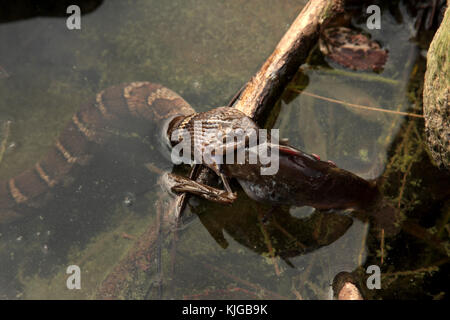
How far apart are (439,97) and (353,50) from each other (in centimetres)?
102

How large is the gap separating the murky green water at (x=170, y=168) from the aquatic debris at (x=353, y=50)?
0.08 metres

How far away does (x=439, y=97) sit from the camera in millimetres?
2188

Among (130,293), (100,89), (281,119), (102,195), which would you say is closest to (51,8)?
(100,89)

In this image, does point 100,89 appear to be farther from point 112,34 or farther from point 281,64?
point 281,64

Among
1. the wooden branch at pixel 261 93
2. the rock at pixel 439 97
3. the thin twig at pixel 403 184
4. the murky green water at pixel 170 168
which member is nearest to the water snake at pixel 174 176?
the murky green water at pixel 170 168

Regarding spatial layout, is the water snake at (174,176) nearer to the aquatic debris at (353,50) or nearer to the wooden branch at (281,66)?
the wooden branch at (281,66)

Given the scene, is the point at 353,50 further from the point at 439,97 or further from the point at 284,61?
the point at 439,97

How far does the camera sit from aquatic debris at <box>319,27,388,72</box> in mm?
3027

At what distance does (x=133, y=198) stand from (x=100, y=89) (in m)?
1.02

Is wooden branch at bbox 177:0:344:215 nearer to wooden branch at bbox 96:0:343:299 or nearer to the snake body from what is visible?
wooden branch at bbox 96:0:343:299

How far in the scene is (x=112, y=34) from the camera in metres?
3.30

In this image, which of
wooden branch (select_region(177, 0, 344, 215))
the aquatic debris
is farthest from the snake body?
the aquatic debris

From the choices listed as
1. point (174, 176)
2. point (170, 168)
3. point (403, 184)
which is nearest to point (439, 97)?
point (403, 184)
